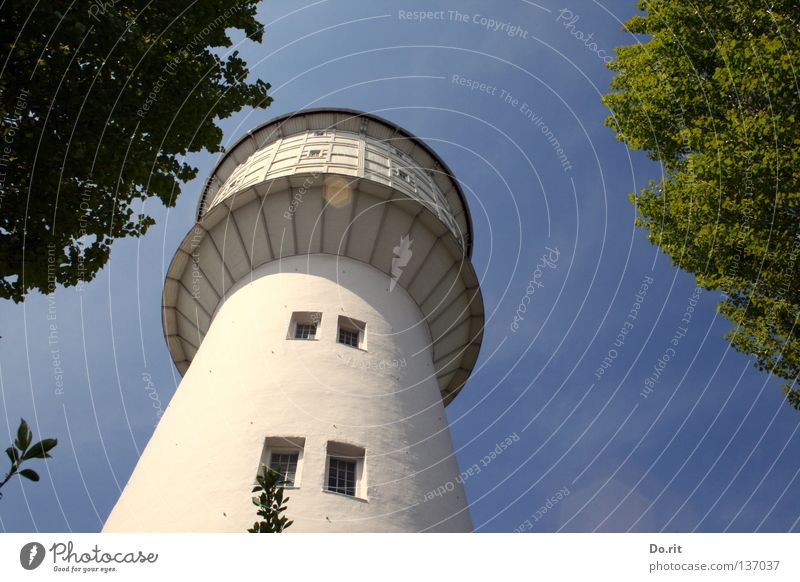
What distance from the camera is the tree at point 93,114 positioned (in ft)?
27.1

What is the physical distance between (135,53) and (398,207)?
11.2m

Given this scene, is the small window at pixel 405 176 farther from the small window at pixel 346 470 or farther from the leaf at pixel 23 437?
the leaf at pixel 23 437

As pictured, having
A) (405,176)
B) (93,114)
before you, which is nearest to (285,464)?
(93,114)

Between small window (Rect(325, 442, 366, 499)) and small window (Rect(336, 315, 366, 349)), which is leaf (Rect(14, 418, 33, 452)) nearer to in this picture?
small window (Rect(325, 442, 366, 499))

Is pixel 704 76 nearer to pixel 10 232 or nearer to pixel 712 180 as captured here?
pixel 712 180

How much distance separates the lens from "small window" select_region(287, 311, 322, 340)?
53.9 ft

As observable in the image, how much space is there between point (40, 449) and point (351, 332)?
12490 mm

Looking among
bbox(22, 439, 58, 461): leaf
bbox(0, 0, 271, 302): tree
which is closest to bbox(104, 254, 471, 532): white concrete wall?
bbox(0, 0, 271, 302): tree

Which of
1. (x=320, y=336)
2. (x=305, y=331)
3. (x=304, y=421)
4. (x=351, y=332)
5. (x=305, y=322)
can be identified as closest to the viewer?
(x=304, y=421)

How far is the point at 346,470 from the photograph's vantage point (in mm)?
12930

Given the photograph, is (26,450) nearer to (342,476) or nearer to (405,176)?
(342,476)

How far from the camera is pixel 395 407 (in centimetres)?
1455
